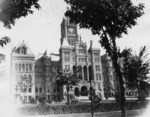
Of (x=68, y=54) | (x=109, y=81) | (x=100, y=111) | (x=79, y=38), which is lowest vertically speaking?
(x=100, y=111)

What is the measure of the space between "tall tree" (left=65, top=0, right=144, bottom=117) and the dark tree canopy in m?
10.2

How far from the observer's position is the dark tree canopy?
7.06 metres

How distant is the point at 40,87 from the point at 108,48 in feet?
204

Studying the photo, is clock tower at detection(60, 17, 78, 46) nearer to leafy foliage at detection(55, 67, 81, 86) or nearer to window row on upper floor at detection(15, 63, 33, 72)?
window row on upper floor at detection(15, 63, 33, 72)

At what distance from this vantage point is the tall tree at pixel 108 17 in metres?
17.5

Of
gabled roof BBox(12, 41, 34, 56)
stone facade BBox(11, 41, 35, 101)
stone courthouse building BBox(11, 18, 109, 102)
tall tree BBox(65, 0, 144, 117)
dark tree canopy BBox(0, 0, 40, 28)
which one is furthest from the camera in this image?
gabled roof BBox(12, 41, 34, 56)

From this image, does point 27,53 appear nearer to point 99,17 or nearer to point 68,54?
point 68,54

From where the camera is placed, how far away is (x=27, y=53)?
248ft

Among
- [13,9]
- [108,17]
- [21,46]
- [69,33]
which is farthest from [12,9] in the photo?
[69,33]

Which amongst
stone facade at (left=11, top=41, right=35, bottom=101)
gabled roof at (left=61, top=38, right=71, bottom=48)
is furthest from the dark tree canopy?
gabled roof at (left=61, top=38, right=71, bottom=48)

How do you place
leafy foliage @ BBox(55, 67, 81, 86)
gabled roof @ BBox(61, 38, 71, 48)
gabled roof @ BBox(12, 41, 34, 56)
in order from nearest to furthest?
leafy foliage @ BBox(55, 67, 81, 86) < gabled roof @ BBox(12, 41, 34, 56) < gabled roof @ BBox(61, 38, 71, 48)

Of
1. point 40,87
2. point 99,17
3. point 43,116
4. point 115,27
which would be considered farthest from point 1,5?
point 40,87

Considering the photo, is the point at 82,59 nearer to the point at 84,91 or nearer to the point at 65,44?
the point at 65,44

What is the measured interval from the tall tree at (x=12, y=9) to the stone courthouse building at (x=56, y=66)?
64047 mm
